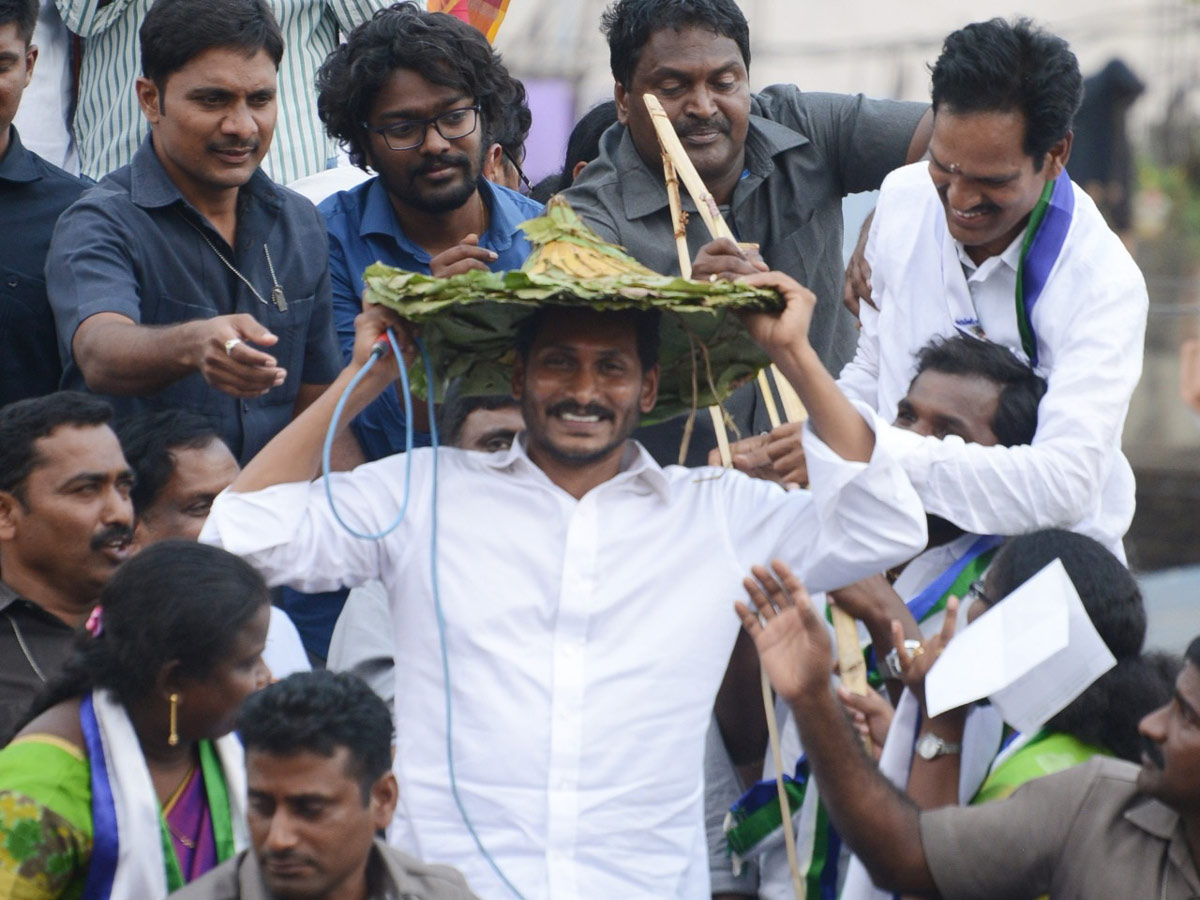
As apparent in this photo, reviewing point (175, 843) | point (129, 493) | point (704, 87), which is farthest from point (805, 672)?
point (704, 87)

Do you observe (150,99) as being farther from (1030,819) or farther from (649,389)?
(1030,819)

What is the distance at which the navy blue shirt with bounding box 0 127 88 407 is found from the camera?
563 cm

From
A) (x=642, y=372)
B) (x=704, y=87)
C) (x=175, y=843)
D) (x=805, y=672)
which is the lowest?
(x=175, y=843)

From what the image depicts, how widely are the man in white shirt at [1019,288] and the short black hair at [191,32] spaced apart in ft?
5.86

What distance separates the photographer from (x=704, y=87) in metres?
6.00

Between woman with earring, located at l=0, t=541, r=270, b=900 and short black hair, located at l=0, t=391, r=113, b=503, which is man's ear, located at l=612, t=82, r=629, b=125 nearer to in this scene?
short black hair, located at l=0, t=391, r=113, b=503

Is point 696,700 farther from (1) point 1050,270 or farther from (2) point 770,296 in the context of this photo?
(1) point 1050,270

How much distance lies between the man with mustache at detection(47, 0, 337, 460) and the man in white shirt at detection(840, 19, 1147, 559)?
1.58 meters

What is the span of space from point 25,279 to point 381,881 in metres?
2.32

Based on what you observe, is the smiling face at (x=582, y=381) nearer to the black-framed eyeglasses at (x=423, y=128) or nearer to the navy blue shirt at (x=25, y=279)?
the black-framed eyeglasses at (x=423, y=128)

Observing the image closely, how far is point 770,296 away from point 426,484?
0.88 meters

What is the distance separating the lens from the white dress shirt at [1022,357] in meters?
4.99

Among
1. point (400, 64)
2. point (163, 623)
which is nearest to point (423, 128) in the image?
point (400, 64)

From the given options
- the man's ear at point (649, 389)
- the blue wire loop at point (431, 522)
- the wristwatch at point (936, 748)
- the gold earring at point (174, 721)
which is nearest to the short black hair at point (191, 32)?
the blue wire loop at point (431, 522)
